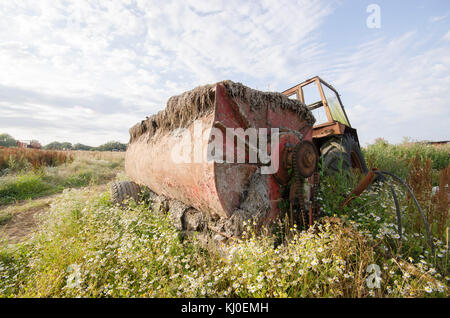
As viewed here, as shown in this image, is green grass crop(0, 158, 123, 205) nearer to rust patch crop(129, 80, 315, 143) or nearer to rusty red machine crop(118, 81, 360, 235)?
rust patch crop(129, 80, 315, 143)

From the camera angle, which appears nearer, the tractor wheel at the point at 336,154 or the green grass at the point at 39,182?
the tractor wheel at the point at 336,154

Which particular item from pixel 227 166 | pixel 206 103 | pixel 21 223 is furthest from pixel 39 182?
pixel 227 166

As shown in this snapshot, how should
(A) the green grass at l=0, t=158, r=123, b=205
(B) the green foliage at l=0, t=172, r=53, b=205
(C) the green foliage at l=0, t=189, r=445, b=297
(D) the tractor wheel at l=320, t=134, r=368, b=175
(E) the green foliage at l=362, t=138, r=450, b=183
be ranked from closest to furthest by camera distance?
(C) the green foliage at l=0, t=189, r=445, b=297 → (D) the tractor wheel at l=320, t=134, r=368, b=175 → (E) the green foliage at l=362, t=138, r=450, b=183 → (B) the green foliage at l=0, t=172, r=53, b=205 → (A) the green grass at l=0, t=158, r=123, b=205

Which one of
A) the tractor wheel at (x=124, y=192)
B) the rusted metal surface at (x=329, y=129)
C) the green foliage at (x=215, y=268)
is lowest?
the green foliage at (x=215, y=268)

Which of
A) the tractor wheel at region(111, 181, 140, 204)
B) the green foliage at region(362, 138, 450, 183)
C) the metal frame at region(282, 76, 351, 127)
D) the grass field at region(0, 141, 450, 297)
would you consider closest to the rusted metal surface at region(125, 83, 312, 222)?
the grass field at region(0, 141, 450, 297)

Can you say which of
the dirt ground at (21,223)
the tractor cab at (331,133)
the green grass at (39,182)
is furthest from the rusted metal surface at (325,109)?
the green grass at (39,182)

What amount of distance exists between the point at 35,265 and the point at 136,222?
44.6 inches

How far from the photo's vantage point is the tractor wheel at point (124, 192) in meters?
3.72

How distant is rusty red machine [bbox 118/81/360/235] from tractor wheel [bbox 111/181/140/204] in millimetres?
1877

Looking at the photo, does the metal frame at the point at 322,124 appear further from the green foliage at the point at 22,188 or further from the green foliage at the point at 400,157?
the green foliage at the point at 22,188

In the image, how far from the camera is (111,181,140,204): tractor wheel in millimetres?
3723

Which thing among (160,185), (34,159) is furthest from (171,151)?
(34,159)

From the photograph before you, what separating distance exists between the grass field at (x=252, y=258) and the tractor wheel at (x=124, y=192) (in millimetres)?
339

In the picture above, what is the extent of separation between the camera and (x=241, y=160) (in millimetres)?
1965
